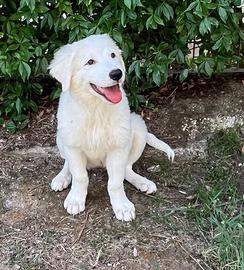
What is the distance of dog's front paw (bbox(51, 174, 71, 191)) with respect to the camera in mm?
3488

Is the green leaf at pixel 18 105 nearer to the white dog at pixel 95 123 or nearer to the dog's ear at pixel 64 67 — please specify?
the white dog at pixel 95 123

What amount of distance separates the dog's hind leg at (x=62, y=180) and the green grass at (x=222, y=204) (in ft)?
2.57

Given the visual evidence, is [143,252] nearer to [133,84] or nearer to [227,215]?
[227,215]

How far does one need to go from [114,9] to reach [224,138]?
118 cm

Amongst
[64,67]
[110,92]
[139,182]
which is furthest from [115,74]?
[139,182]

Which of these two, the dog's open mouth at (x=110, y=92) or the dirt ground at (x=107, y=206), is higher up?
the dog's open mouth at (x=110, y=92)

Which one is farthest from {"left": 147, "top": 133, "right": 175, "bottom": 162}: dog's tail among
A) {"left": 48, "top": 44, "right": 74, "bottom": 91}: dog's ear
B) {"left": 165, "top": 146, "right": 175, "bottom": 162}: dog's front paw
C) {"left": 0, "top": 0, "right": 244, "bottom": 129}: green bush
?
{"left": 48, "top": 44, "right": 74, "bottom": 91}: dog's ear

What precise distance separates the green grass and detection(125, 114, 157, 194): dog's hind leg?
1.03ft

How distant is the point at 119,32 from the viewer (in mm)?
3564

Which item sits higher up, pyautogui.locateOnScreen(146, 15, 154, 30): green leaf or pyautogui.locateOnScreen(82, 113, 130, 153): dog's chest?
pyautogui.locateOnScreen(146, 15, 154, 30): green leaf

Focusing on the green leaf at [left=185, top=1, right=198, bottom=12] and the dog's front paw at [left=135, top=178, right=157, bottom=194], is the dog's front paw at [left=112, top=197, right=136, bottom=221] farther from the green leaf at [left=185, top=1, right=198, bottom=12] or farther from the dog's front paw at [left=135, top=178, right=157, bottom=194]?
the green leaf at [left=185, top=1, right=198, bottom=12]

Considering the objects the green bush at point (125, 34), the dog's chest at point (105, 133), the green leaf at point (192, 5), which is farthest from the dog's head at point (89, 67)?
the green leaf at point (192, 5)

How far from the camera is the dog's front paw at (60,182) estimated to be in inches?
137

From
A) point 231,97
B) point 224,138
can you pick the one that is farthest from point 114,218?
point 231,97
